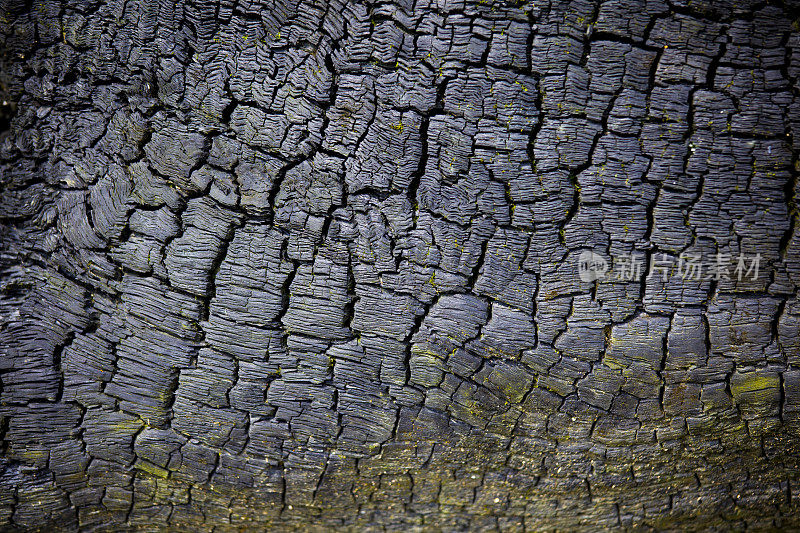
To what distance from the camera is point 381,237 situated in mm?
1386

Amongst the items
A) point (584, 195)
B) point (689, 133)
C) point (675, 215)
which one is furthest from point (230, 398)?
point (689, 133)

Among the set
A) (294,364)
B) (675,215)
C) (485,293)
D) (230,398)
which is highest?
(675,215)

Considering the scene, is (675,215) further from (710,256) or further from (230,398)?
(230,398)

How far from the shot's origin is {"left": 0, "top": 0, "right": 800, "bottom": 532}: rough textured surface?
1326 mm

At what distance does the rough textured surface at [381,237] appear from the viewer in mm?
1326

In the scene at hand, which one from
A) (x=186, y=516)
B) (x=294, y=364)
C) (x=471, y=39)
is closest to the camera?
(x=471, y=39)

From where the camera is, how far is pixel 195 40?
134cm

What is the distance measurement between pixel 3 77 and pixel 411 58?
1.21m

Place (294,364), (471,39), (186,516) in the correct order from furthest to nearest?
(186,516) → (294,364) → (471,39)

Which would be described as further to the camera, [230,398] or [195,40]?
[230,398]

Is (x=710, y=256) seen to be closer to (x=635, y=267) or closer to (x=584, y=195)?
(x=635, y=267)

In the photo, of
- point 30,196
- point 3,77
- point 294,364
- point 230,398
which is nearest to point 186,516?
point 230,398

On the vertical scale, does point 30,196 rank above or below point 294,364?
above

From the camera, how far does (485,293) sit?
4.66 feet
